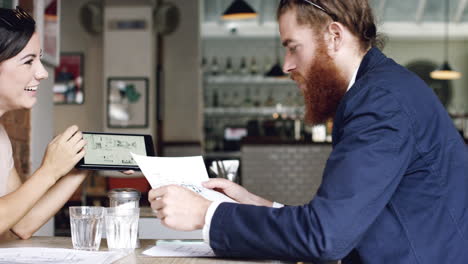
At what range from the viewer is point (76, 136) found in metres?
1.60

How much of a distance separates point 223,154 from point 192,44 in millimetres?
2127

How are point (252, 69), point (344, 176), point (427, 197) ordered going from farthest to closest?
1. point (252, 69)
2. point (427, 197)
3. point (344, 176)

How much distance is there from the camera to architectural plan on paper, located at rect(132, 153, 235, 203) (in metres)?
1.39

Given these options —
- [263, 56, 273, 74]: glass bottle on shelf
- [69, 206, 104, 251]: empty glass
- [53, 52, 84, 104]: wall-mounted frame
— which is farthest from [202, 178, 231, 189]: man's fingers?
[263, 56, 273, 74]: glass bottle on shelf

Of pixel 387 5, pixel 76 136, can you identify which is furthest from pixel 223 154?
pixel 76 136

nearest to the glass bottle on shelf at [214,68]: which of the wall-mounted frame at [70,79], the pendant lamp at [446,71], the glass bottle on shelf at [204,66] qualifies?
the glass bottle on shelf at [204,66]

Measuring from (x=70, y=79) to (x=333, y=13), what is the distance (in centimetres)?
755

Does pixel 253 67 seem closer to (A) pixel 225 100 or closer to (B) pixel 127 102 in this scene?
(A) pixel 225 100

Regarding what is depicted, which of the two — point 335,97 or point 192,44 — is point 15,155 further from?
point 192,44

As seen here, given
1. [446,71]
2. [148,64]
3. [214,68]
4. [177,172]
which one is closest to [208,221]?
[177,172]

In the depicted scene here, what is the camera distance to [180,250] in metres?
1.50

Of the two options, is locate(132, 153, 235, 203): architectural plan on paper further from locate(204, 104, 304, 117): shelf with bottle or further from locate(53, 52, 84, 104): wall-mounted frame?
locate(204, 104, 304, 117): shelf with bottle

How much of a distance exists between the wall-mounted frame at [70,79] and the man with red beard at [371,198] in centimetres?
746

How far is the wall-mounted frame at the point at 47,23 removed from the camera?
9.87 ft
